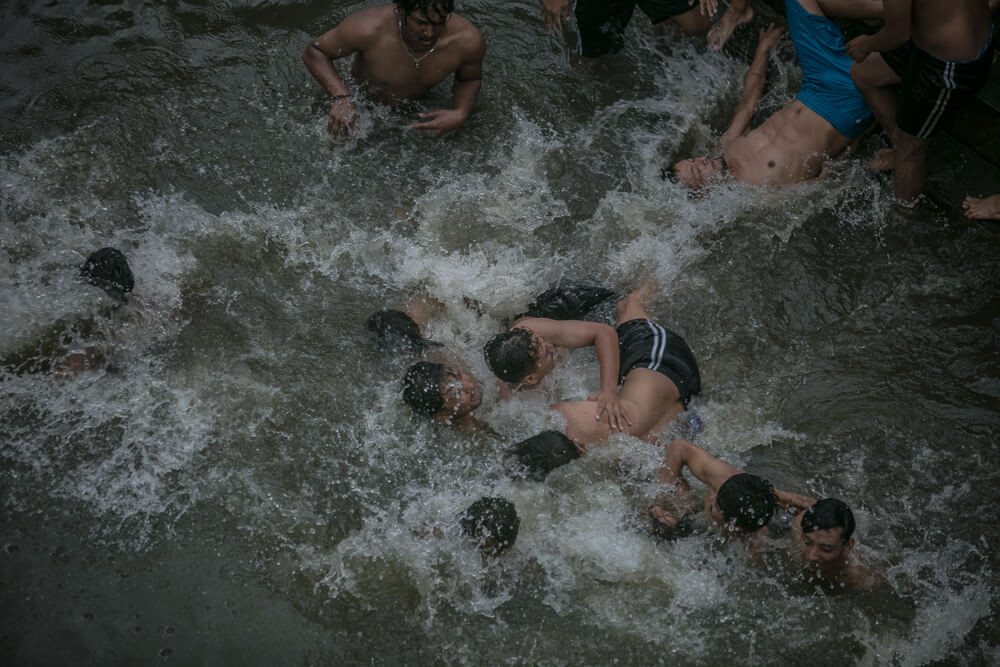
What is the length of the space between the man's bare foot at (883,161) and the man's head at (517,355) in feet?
8.36

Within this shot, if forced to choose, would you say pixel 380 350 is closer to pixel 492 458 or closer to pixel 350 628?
pixel 492 458

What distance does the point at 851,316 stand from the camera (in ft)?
15.5

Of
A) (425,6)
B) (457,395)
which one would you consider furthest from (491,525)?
(425,6)

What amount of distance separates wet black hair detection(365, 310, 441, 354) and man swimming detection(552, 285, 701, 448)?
0.83m

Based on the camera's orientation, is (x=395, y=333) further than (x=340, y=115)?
No

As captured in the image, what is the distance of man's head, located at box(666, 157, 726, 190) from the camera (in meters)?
5.15

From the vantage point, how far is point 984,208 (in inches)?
186

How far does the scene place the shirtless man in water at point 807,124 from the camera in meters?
4.89

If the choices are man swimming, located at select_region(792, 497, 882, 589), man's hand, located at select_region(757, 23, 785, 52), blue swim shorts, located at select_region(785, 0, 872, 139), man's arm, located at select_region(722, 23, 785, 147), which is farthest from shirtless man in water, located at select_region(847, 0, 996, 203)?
man swimming, located at select_region(792, 497, 882, 589)

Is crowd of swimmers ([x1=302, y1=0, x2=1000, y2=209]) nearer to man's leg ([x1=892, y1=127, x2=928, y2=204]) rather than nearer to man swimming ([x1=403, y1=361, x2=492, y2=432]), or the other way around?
man's leg ([x1=892, y1=127, x2=928, y2=204])

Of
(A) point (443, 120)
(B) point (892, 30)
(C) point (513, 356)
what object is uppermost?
(B) point (892, 30)

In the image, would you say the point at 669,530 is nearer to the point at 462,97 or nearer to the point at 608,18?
the point at 462,97

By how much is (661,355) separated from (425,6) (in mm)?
2297

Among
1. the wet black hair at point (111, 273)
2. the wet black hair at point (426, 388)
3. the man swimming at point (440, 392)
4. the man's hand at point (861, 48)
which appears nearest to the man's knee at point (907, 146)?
the man's hand at point (861, 48)
